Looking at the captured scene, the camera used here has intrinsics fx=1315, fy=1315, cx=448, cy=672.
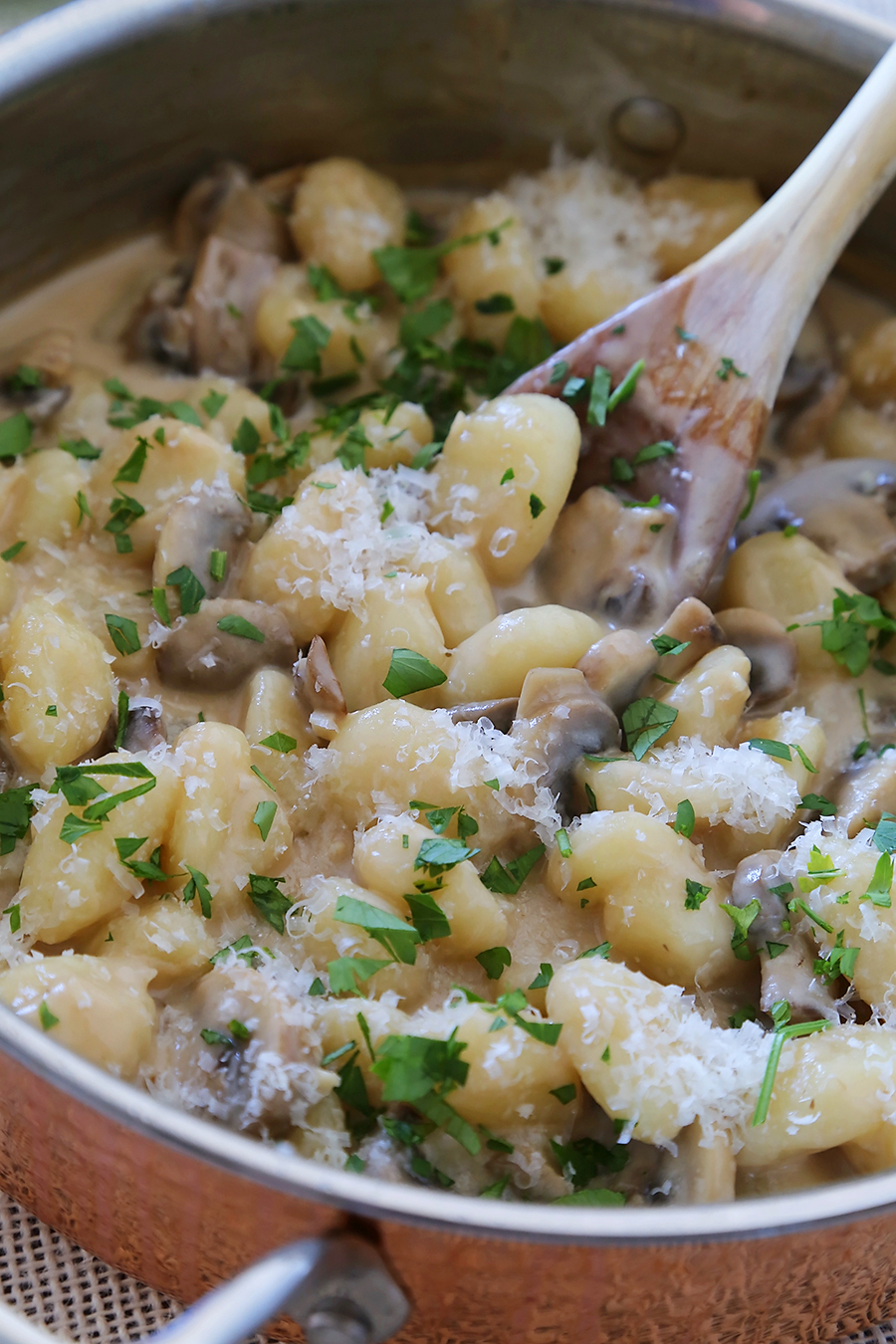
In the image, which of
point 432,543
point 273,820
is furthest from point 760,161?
point 273,820

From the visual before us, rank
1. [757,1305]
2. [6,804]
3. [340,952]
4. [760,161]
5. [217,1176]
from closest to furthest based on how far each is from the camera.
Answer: [217,1176] < [757,1305] < [340,952] < [6,804] < [760,161]

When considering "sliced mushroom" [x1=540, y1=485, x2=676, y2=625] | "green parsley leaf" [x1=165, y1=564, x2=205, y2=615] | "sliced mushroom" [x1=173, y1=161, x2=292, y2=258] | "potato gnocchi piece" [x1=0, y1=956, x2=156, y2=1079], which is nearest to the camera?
"potato gnocchi piece" [x1=0, y1=956, x2=156, y2=1079]

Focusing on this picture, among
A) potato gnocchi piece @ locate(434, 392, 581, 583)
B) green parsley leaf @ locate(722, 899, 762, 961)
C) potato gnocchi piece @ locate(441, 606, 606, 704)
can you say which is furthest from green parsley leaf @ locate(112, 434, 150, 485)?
green parsley leaf @ locate(722, 899, 762, 961)

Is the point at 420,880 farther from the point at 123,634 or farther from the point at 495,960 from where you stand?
the point at 123,634

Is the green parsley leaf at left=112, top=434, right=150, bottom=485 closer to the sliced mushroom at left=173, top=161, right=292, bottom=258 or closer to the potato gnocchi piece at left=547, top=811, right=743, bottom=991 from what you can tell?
the sliced mushroom at left=173, top=161, right=292, bottom=258

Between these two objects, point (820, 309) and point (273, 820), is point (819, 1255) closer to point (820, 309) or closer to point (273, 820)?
point (273, 820)

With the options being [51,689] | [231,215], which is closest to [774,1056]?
[51,689]
